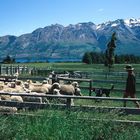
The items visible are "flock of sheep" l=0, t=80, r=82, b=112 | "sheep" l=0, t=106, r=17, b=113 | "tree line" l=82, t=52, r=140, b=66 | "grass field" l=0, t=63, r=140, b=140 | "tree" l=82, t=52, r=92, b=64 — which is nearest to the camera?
"grass field" l=0, t=63, r=140, b=140

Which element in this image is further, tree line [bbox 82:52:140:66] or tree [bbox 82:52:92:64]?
tree [bbox 82:52:92:64]

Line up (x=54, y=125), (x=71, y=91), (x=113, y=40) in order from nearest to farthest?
(x=54, y=125)
(x=71, y=91)
(x=113, y=40)

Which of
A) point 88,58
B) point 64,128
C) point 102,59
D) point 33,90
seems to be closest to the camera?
point 64,128

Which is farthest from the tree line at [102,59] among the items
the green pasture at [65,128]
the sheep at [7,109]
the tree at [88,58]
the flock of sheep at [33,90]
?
the green pasture at [65,128]

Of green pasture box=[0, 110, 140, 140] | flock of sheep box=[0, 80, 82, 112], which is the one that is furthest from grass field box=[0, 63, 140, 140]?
flock of sheep box=[0, 80, 82, 112]

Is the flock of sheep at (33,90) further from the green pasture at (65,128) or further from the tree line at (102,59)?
the tree line at (102,59)

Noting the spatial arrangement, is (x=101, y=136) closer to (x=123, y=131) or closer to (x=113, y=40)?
(x=123, y=131)

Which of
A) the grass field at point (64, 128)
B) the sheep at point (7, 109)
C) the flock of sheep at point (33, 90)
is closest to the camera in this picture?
the grass field at point (64, 128)

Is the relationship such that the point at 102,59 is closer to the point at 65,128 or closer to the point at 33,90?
the point at 33,90

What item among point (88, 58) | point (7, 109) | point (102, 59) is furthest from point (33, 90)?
point (88, 58)

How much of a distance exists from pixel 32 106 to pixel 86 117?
2.90 m

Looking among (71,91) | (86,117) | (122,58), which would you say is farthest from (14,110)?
(122,58)

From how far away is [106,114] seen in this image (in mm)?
10289

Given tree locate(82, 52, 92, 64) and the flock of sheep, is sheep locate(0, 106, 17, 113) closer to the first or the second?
the flock of sheep
